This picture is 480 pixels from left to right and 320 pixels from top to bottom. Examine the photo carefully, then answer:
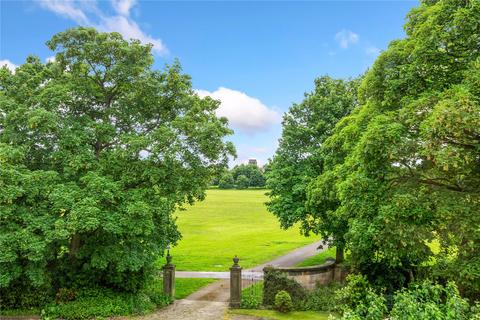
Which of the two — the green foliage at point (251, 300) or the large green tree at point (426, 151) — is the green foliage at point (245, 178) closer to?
the green foliage at point (251, 300)

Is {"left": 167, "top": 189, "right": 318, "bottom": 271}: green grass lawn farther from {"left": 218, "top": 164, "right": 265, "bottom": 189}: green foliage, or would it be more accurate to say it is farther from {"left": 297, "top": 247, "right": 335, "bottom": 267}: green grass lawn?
{"left": 218, "top": 164, "right": 265, "bottom": 189}: green foliage

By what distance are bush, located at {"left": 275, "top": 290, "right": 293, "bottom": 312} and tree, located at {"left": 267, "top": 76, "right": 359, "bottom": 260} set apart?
717cm

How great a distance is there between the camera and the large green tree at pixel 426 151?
11719 mm

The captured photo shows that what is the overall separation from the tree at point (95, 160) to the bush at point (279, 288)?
542cm

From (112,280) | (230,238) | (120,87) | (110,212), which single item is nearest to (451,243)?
(110,212)

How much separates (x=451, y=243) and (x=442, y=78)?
558 centimetres

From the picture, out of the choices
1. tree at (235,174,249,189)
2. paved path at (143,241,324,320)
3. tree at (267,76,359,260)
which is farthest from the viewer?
tree at (235,174,249,189)

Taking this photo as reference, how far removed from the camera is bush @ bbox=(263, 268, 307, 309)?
20.5 meters

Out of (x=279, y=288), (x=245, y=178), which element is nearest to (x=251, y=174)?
(x=245, y=178)

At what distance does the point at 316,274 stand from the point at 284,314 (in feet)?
13.6

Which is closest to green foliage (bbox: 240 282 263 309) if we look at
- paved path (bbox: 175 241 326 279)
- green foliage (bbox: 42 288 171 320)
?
paved path (bbox: 175 241 326 279)

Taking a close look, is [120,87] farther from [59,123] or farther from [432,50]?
[432,50]

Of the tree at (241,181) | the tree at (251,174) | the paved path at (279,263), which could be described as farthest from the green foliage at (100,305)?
the tree at (251,174)

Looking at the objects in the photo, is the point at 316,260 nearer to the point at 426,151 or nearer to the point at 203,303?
the point at 203,303
